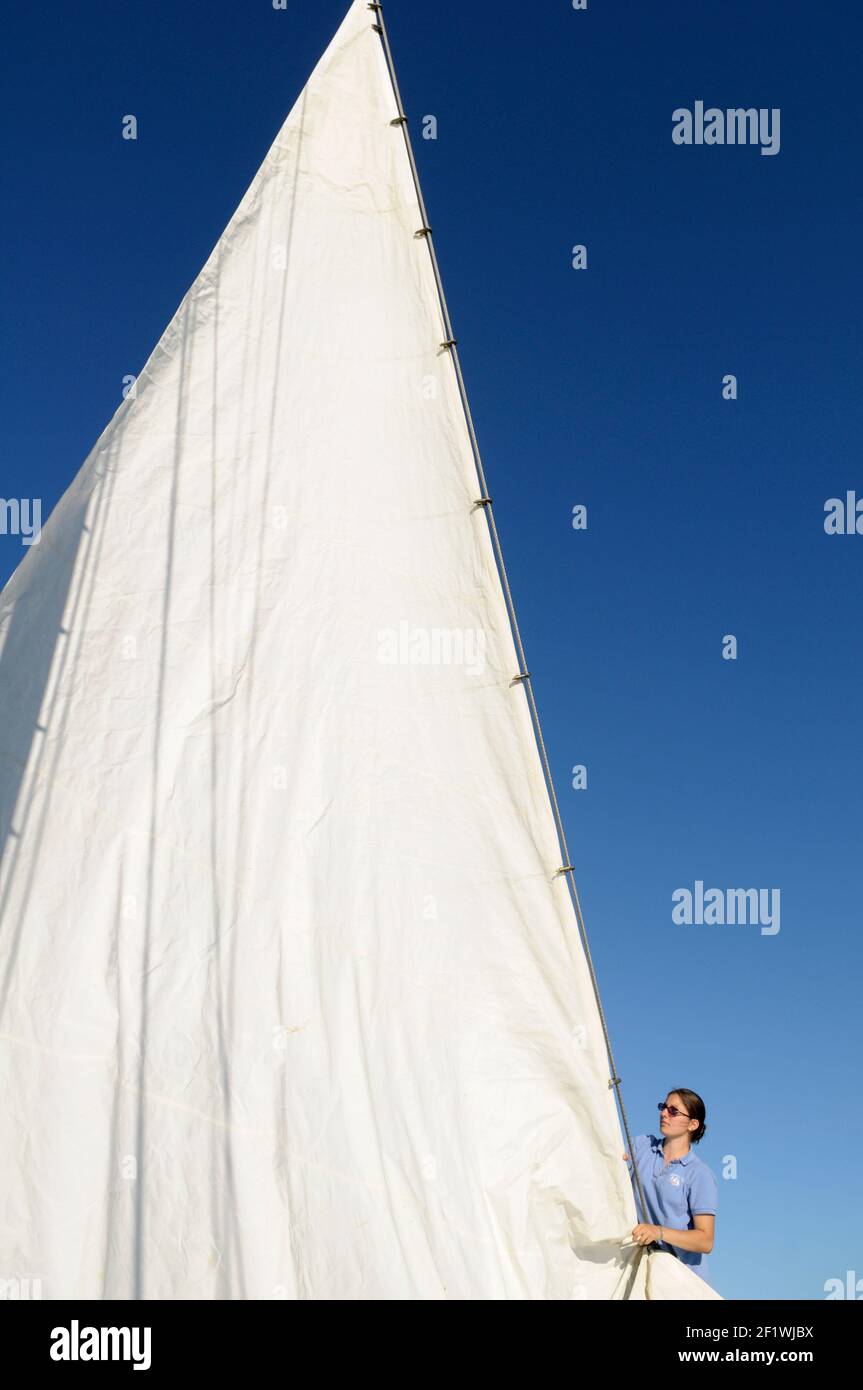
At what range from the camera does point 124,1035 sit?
8039 mm

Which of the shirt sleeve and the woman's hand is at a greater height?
the shirt sleeve

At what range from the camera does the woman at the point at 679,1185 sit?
25.9 ft

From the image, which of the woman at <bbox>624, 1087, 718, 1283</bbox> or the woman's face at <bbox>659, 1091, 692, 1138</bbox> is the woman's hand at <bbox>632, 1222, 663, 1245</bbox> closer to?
the woman at <bbox>624, 1087, 718, 1283</bbox>

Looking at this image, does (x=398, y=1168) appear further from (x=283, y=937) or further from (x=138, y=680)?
(x=138, y=680)

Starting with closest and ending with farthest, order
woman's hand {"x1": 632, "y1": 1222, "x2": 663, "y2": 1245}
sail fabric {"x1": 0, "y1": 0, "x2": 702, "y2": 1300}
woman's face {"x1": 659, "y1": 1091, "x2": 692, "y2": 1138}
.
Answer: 1. sail fabric {"x1": 0, "y1": 0, "x2": 702, "y2": 1300}
2. woman's hand {"x1": 632, "y1": 1222, "x2": 663, "y2": 1245}
3. woman's face {"x1": 659, "y1": 1091, "x2": 692, "y2": 1138}

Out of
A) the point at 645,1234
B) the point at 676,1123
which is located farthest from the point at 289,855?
the point at 645,1234

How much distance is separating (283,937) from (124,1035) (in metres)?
→ 1.15

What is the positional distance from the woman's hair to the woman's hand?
2.24 ft

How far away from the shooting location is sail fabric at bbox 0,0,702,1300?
7660 mm

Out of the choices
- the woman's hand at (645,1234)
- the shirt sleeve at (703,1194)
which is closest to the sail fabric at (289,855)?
the woman's hand at (645,1234)

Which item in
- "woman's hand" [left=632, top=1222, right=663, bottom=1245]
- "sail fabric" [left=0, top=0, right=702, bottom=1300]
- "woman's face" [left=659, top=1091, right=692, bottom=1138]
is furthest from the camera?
"woman's face" [left=659, top=1091, right=692, bottom=1138]

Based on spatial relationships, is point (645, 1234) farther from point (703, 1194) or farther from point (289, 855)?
point (289, 855)

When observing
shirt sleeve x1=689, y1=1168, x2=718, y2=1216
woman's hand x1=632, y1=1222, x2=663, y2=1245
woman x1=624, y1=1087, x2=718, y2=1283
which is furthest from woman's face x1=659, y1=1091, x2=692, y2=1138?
woman's hand x1=632, y1=1222, x2=663, y2=1245

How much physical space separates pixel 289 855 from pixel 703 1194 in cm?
340
